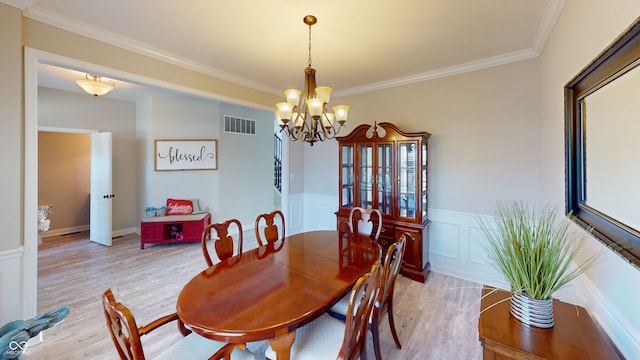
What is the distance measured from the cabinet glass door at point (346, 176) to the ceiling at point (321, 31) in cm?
112

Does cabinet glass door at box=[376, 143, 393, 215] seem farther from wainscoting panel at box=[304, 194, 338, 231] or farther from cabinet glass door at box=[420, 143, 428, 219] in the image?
wainscoting panel at box=[304, 194, 338, 231]

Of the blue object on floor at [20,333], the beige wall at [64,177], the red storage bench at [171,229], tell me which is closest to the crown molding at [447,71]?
the red storage bench at [171,229]

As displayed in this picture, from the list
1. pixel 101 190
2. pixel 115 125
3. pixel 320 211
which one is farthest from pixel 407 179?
pixel 115 125

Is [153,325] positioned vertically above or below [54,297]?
above

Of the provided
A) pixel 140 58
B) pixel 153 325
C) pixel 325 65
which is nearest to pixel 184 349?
pixel 153 325

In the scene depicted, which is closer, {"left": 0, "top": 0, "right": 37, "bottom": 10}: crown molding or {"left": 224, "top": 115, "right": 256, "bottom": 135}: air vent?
{"left": 0, "top": 0, "right": 37, "bottom": 10}: crown molding

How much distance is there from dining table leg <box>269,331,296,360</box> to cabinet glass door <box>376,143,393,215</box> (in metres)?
2.48

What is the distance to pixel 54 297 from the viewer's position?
2881mm

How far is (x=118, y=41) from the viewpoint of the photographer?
2584 millimetres

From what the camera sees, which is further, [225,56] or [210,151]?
[210,151]

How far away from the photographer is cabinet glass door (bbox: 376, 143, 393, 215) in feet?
11.3

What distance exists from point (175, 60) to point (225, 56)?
0.59 metres

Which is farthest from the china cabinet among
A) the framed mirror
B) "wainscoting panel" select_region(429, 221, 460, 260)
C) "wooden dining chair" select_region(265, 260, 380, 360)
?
"wooden dining chair" select_region(265, 260, 380, 360)

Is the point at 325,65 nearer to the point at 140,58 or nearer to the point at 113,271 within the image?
the point at 140,58
